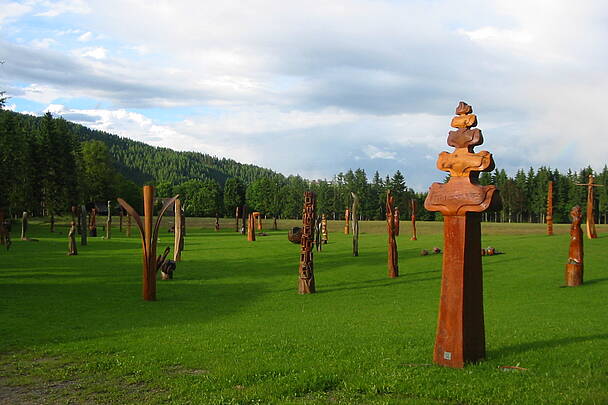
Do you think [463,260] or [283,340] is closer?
[463,260]

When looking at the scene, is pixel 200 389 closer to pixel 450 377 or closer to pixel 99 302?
pixel 450 377

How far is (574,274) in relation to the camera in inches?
698

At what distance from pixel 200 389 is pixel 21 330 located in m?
5.90

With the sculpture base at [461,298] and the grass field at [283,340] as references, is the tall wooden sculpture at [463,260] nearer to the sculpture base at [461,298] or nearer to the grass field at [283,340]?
the sculpture base at [461,298]

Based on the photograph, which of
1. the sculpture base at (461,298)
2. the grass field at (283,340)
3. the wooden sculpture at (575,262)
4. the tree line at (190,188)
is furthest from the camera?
the tree line at (190,188)

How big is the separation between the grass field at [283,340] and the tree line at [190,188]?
37007 millimetres

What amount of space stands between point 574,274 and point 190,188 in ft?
441

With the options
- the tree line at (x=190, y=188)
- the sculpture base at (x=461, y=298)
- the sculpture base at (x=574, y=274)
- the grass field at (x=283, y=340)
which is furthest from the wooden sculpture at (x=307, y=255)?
the tree line at (x=190, y=188)

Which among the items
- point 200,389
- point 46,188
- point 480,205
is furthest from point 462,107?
point 46,188

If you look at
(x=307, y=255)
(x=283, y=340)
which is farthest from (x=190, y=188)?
(x=283, y=340)

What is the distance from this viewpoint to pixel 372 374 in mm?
6879

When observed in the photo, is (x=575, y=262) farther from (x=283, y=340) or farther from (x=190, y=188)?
(x=190, y=188)

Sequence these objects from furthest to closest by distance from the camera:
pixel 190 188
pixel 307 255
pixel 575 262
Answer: pixel 190 188 → pixel 307 255 → pixel 575 262

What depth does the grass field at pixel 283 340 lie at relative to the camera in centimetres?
636
